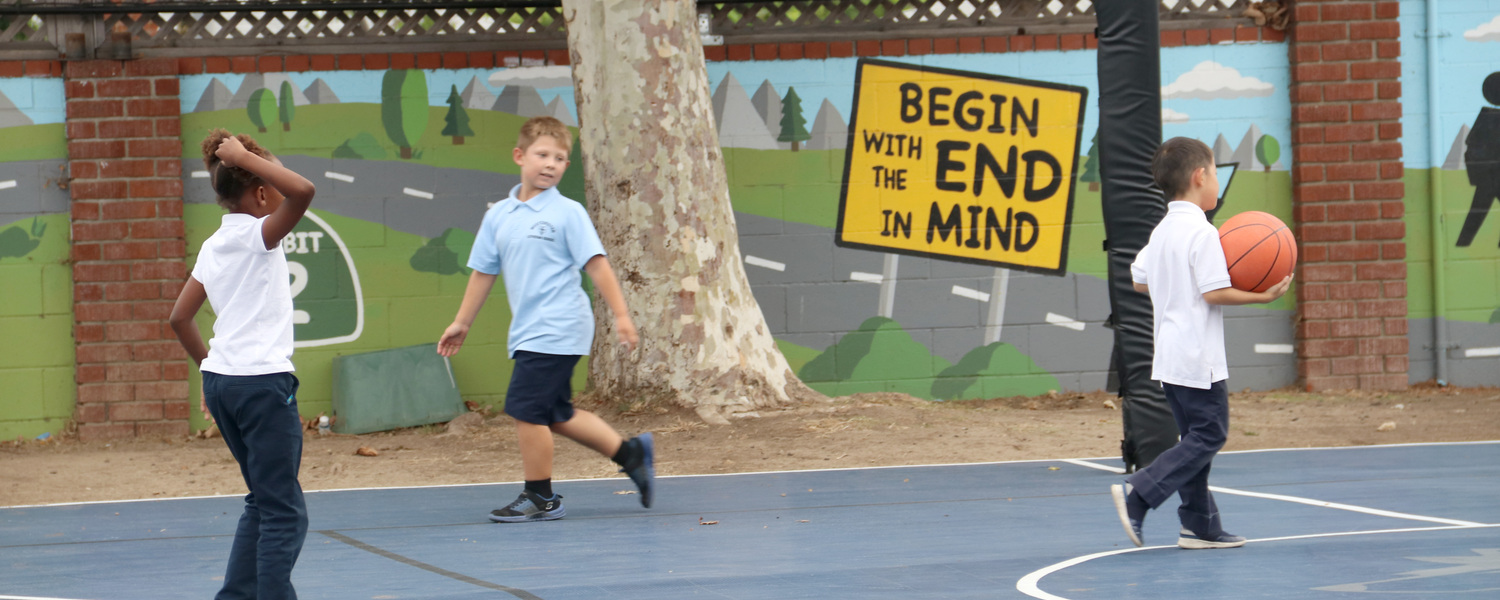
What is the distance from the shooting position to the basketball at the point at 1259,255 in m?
4.71

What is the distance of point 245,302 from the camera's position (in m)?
3.49

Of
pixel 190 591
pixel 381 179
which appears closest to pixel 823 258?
pixel 381 179

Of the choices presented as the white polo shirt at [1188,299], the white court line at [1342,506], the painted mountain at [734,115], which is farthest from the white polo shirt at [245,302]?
the painted mountain at [734,115]

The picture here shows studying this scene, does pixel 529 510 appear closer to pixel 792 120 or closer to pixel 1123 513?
pixel 1123 513

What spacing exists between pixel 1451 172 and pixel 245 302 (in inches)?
408

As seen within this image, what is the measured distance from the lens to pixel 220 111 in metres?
9.91

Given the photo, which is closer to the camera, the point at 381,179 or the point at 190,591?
the point at 190,591

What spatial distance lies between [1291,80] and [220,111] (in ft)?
28.2

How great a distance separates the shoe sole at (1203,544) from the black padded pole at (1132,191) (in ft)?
6.06

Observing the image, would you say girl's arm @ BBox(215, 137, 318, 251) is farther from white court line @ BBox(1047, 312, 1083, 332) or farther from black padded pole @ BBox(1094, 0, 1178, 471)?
white court line @ BBox(1047, 312, 1083, 332)

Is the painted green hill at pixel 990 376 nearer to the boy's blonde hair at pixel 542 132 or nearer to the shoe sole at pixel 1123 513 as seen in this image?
the boy's blonde hair at pixel 542 132

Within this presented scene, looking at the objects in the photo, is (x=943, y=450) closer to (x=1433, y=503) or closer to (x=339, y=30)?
(x=1433, y=503)

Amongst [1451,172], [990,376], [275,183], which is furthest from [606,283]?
[1451,172]

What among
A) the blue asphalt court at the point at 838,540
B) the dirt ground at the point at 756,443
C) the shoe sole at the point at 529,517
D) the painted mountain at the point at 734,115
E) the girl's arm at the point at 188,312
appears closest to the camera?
the girl's arm at the point at 188,312
